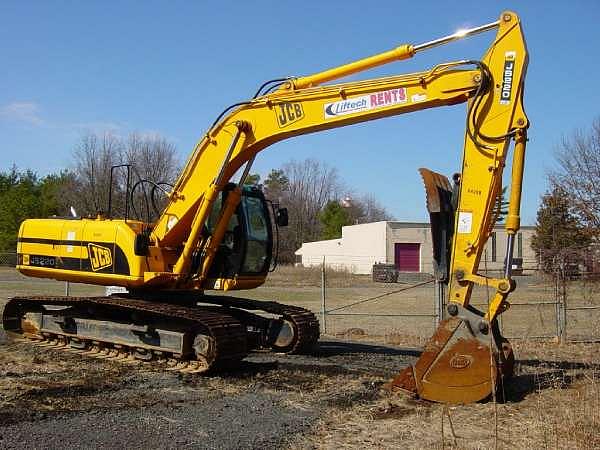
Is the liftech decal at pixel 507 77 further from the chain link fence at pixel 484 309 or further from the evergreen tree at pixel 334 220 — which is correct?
the evergreen tree at pixel 334 220

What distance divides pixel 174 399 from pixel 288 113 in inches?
164

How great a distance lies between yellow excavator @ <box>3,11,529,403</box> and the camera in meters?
7.26

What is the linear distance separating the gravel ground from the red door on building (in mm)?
38670

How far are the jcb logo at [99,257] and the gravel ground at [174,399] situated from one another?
1.42 meters

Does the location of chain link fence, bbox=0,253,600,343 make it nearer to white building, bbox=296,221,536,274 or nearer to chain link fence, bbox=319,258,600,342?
chain link fence, bbox=319,258,600,342

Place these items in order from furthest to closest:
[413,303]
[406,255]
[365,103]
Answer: [406,255] < [413,303] < [365,103]

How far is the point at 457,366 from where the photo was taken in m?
7.02

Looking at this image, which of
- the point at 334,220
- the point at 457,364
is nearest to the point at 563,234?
the point at 457,364

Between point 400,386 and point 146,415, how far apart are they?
2721 mm

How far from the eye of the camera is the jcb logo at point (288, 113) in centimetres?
931

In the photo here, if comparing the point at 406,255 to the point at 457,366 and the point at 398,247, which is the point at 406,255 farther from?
the point at 457,366

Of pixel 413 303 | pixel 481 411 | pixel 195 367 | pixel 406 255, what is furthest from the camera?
pixel 406 255

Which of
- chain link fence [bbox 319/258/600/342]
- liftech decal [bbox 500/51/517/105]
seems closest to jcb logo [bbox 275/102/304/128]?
liftech decal [bbox 500/51/517/105]

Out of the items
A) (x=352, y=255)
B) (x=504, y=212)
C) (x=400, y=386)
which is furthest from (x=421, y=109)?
(x=352, y=255)
